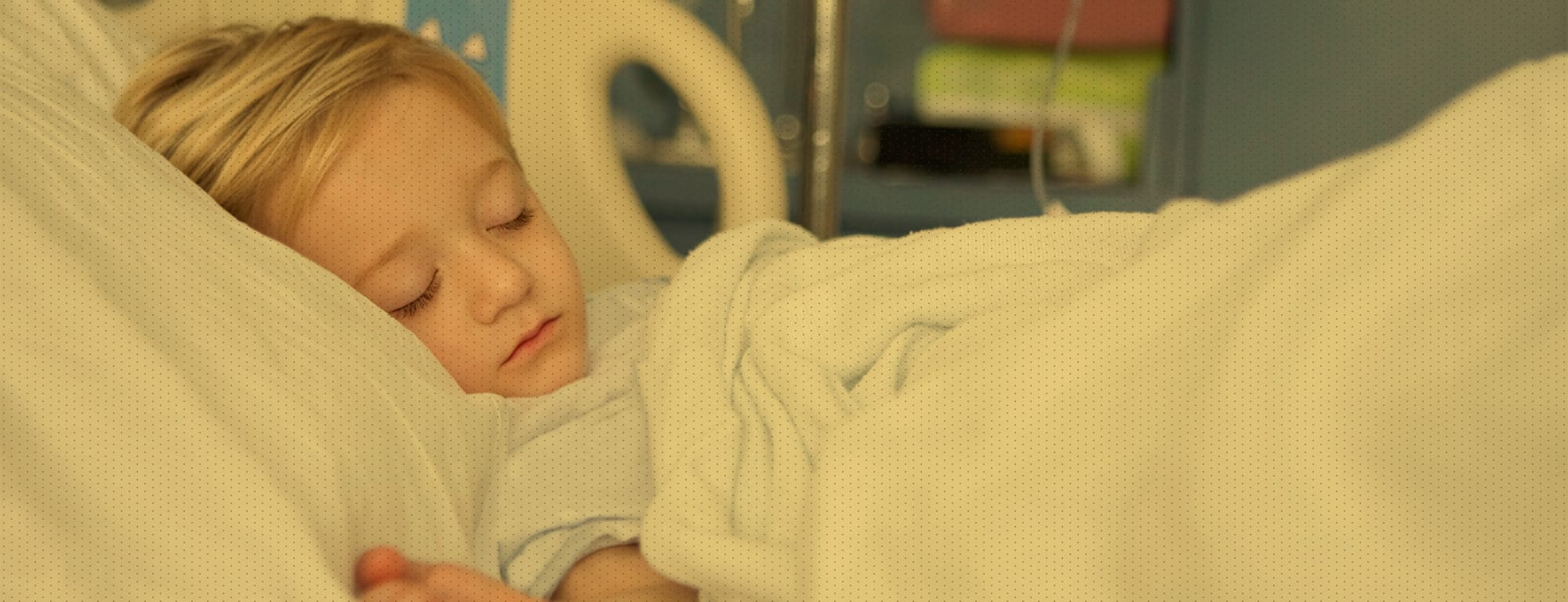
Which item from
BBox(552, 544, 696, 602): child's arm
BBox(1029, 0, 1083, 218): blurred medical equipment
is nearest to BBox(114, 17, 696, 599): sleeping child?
BBox(552, 544, 696, 602): child's arm

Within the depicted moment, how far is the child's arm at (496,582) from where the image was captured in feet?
1.58

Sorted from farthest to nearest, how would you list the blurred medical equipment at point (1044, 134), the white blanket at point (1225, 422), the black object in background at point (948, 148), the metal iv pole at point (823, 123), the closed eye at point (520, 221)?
the black object in background at point (948, 148) → the metal iv pole at point (823, 123) → the blurred medical equipment at point (1044, 134) → the closed eye at point (520, 221) → the white blanket at point (1225, 422)

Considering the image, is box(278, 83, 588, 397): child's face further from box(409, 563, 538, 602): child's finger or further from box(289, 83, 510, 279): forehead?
box(409, 563, 538, 602): child's finger

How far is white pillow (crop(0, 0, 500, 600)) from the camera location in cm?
42

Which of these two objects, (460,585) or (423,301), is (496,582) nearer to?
(460,585)

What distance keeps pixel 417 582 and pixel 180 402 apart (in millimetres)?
107

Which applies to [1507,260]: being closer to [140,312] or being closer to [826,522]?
[826,522]

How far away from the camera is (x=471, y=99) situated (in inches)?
32.0

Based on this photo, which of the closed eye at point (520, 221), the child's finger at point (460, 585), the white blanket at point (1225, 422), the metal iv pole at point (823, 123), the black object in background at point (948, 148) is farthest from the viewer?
→ the black object in background at point (948, 148)

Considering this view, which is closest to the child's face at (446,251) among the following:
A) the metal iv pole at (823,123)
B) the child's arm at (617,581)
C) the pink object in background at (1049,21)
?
the child's arm at (617,581)

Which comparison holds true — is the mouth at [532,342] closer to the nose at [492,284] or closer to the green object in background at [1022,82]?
the nose at [492,284]

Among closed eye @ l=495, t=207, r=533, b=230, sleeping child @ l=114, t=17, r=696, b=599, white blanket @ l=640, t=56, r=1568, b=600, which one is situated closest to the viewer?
white blanket @ l=640, t=56, r=1568, b=600

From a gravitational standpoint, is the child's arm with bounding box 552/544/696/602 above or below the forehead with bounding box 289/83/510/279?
below

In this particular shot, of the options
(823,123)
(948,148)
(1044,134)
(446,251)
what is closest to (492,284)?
(446,251)
